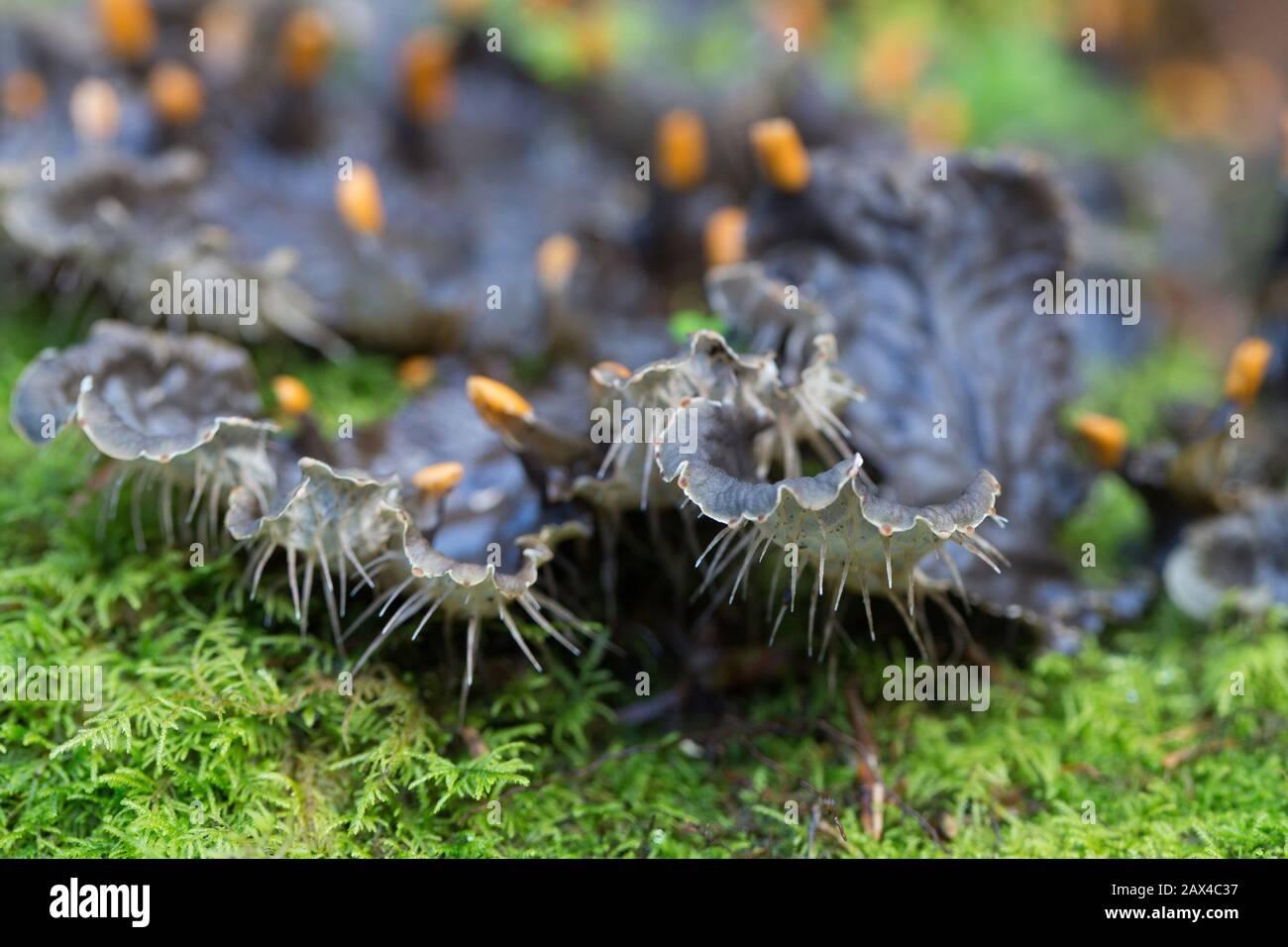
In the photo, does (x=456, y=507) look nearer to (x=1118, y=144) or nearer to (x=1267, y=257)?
(x=1267, y=257)

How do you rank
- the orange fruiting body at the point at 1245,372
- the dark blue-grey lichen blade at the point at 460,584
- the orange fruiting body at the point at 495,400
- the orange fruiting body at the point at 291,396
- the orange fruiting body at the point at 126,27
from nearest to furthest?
the dark blue-grey lichen blade at the point at 460,584 → the orange fruiting body at the point at 495,400 → the orange fruiting body at the point at 291,396 → the orange fruiting body at the point at 1245,372 → the orange fruiting body at the point at 126,27

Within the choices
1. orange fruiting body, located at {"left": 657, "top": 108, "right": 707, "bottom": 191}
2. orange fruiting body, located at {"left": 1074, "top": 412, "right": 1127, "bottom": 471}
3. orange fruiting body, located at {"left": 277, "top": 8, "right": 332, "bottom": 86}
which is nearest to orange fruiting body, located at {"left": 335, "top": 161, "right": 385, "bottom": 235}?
orange fruiting body, located at {"left": 277, "top": 8, "right": 332, "bottom": 86}

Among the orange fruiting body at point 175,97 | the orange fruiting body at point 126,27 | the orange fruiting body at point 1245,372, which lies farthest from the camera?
the orange fruiting body at point 126,27

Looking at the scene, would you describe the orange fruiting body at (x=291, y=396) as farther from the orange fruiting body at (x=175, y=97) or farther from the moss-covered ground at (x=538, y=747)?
the orange fruiting body at (x=175, y=97)

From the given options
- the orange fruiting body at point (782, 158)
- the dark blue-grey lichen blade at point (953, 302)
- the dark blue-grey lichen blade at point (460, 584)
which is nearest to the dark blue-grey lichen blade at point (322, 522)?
the dark blue-grey lichen blade at point (460, 584)

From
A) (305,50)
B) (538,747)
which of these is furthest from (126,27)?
(538,747)

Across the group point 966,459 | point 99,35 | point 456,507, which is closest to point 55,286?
point 99,35

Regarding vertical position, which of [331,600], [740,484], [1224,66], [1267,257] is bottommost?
[331,600]
